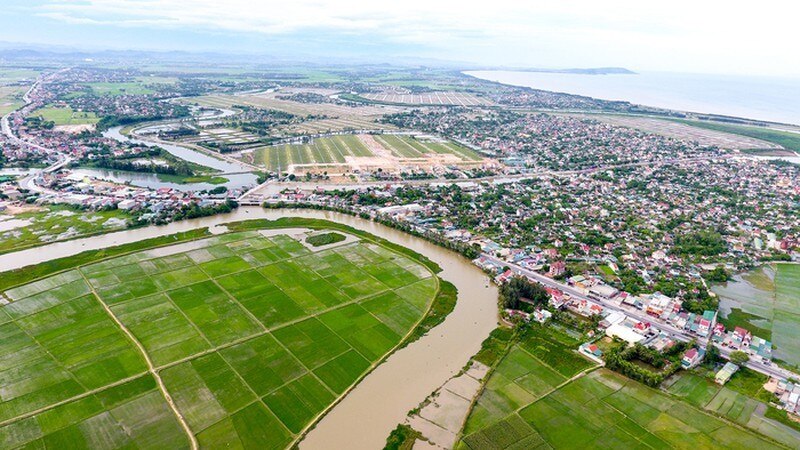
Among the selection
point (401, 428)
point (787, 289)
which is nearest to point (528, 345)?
point (401, 428)

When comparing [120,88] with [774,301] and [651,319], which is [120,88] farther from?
[774,301]

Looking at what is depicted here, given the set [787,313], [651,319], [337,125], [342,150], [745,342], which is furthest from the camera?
[337,125]

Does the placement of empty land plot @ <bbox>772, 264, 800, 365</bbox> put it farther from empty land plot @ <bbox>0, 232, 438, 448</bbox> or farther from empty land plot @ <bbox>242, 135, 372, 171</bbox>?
empty land plot @ <bbox>242, 135, 372, 171</bbox>

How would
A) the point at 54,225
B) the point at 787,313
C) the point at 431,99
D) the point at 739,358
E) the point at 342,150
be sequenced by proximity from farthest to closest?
the point at 431,99
the point at 342,150
the point at 54,225
the point at 787,313
the point at 739,358

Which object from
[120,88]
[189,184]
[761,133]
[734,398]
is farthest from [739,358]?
[120,88]

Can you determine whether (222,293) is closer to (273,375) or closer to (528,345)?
(273,375)
